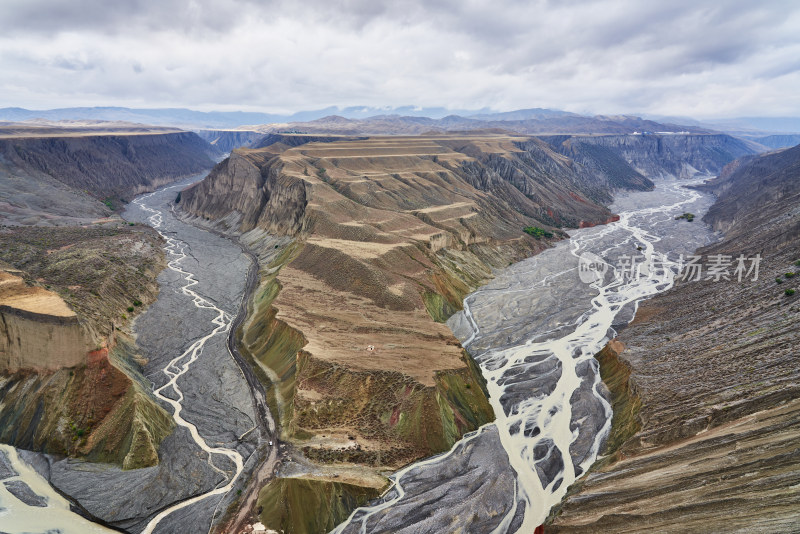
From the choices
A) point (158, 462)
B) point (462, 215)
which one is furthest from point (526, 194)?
point (158, 462)

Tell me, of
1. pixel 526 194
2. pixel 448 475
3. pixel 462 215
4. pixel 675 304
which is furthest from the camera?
pixel 526 194

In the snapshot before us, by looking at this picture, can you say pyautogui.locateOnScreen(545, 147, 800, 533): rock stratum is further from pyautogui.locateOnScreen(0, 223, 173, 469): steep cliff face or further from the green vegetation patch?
pyautogui.locateOnScreen(0, 223, 173, 469): steep cliff face

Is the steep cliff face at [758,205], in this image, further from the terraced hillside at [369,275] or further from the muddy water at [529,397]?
the terraced hillside at [369,275]

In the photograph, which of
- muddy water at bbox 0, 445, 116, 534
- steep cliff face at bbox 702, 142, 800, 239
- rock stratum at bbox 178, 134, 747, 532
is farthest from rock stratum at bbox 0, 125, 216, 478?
steep cliff face at bbox 702, 142, 800, 239

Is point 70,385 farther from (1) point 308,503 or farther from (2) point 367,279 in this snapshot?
(2) point 367,279

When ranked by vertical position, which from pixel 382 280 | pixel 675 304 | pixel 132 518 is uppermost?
pixel 382 280

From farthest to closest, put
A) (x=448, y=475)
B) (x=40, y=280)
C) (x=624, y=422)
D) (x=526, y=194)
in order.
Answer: (x=526, y=194) < (x=40, y=280) < (x=624, y=422) < (x=448, y=475)

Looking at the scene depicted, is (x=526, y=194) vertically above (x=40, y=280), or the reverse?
(x=526, y=194)

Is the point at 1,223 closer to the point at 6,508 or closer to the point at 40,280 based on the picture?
the point at 40,280

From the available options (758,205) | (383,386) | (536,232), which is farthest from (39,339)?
(758,205)
